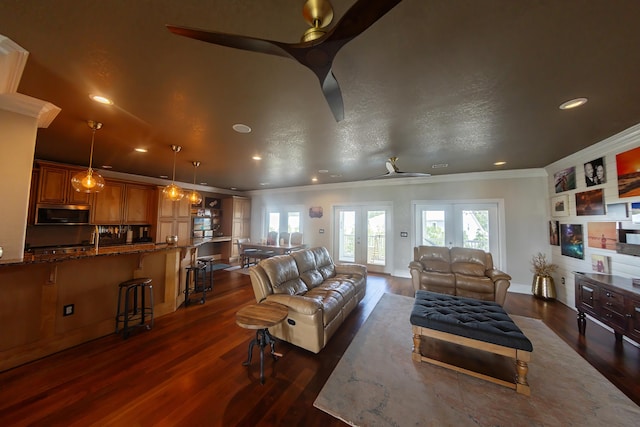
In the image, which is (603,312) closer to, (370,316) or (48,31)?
(370,316)

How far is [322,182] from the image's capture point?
6.72m

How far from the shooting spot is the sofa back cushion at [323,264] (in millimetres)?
3934

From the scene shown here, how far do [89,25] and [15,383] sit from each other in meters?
3.14

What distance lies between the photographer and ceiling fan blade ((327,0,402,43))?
2.48ft

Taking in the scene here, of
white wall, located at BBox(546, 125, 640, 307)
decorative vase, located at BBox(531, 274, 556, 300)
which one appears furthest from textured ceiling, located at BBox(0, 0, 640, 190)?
decorative vase, located at BBox(531, 274, 556, 300)

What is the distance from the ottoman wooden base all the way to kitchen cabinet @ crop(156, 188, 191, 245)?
5.67 meters

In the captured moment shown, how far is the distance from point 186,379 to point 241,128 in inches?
111

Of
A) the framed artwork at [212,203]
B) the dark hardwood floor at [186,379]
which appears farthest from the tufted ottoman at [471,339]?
the framed artwork at [212,203]

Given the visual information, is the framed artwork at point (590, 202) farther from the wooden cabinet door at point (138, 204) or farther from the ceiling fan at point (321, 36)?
the wooden cabinet door at point (138, 204)

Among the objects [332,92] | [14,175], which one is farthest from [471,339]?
[14,175]

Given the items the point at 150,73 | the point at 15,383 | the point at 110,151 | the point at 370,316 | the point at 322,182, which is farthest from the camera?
the point at 322,182

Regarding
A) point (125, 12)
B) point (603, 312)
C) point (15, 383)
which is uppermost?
point (125, 12)

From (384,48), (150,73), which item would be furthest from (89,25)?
(384,48)

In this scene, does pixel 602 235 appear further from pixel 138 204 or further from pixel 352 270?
pixel 138 204
